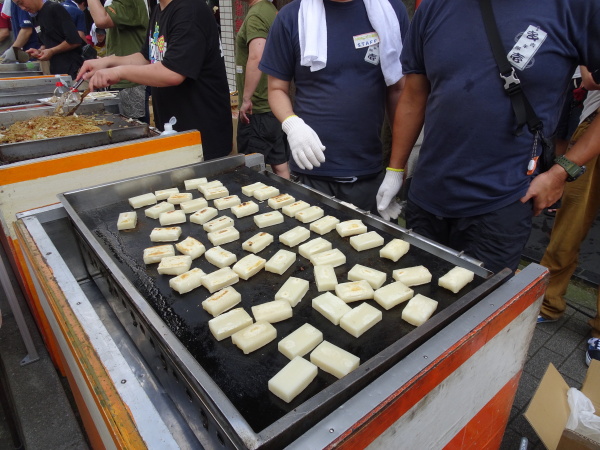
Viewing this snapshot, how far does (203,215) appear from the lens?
6.81 ft

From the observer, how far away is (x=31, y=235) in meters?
1.84

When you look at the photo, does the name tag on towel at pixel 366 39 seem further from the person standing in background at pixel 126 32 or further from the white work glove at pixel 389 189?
the person standing in background at pixel 126 32

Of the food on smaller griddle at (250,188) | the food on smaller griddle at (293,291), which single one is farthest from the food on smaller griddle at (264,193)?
the food on smaller griddle at (293,291)

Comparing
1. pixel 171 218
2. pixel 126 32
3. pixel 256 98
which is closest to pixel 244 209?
pixel 171 218

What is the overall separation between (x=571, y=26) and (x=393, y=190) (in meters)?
1.24

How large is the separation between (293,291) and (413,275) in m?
0.50

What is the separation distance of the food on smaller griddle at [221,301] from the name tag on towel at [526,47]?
1.70 metres

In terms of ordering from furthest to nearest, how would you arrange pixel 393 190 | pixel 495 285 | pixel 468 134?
pixel 393 190 → pixel 468 134 → pixel 495 285

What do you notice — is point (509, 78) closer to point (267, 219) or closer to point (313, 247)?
point (313, 247)

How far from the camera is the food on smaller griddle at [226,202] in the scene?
221 cm

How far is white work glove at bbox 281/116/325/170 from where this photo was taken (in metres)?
2.48

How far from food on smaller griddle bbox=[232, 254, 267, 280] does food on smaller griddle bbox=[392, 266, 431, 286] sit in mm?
585

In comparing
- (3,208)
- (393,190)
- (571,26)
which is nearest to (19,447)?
(3,208)

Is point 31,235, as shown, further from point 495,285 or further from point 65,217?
point 495,285
